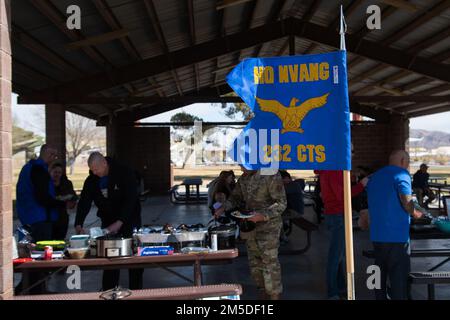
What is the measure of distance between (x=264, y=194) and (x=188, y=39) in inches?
298

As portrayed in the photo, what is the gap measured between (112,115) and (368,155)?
1192cm

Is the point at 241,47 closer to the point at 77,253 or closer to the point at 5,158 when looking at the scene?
the point at 77,253

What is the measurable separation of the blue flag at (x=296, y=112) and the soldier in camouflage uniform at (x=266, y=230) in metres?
0.99

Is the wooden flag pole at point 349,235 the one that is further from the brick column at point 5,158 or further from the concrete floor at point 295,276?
the concrete floor at point 295,276

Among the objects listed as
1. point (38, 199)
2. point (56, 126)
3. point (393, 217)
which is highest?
point (56, 126)

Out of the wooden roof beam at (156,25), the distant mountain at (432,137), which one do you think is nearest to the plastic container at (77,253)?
the wooden roof beam at (156,25)

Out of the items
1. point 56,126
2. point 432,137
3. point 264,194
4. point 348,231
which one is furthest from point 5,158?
point 432,137

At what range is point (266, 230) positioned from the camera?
369cm

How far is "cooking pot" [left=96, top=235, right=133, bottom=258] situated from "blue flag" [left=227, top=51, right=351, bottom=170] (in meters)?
1.05

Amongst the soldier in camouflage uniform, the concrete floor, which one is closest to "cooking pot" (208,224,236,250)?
the soldier in camouflage uniform

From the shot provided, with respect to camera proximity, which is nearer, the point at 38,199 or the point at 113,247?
the point at 113,247

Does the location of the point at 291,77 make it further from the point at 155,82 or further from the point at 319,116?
the point at 155,82

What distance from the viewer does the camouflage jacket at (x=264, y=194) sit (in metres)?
3.63
